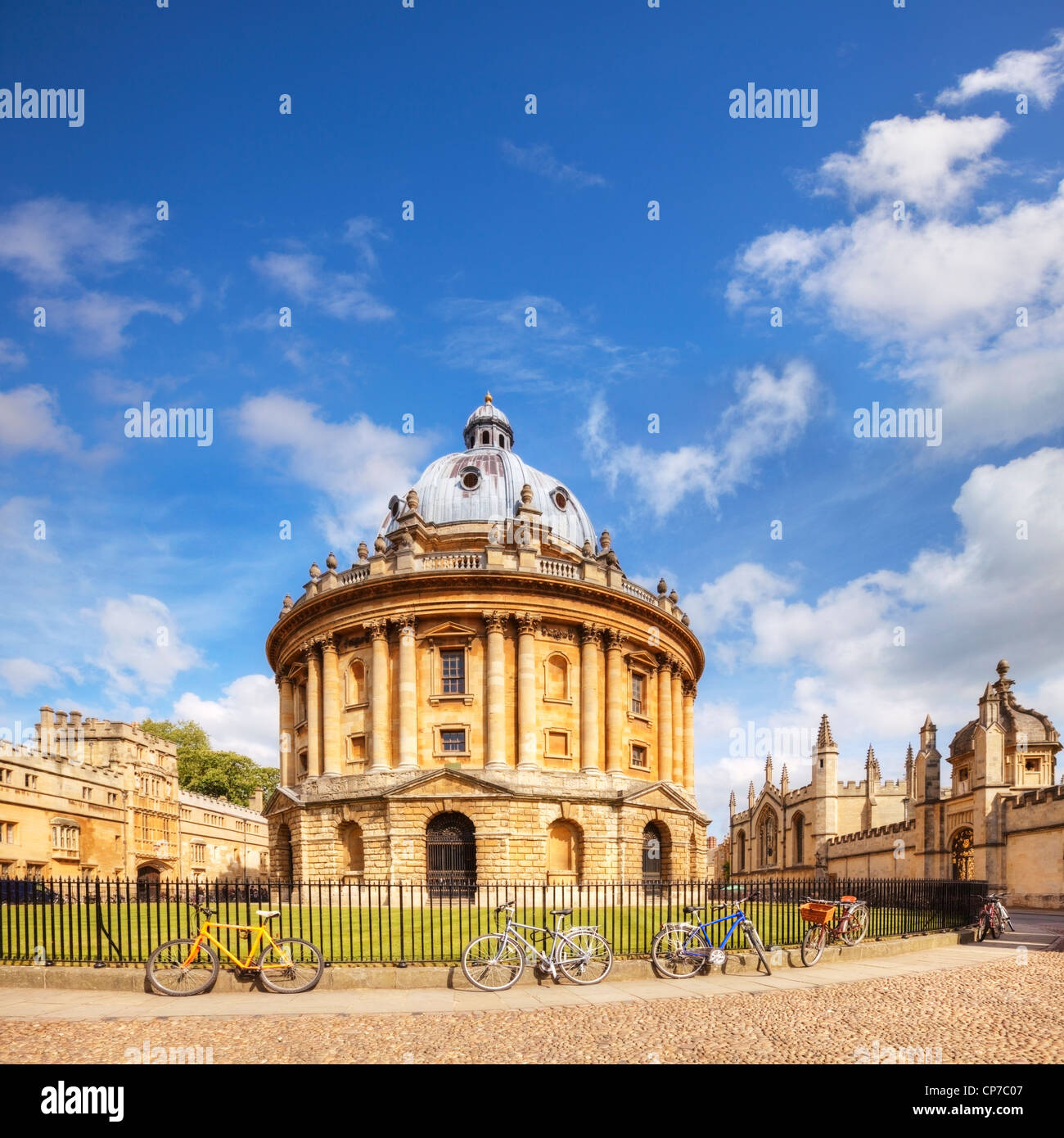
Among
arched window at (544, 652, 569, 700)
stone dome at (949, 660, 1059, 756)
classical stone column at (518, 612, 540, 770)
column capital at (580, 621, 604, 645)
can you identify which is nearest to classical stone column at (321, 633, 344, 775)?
classical stone column at (518, 612, 540, 770)

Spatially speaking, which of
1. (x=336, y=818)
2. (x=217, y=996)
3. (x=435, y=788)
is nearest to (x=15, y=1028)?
(x=217, y=996)

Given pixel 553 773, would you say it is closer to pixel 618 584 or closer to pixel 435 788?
pixel 435 788

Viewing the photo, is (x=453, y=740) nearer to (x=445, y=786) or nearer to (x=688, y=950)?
(x=445, y=786)

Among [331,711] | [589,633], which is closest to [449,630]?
[589,633]

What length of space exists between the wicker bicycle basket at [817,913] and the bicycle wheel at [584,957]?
4.08m

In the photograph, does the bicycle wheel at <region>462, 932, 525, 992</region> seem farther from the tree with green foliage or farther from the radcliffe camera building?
the tree with green foliage

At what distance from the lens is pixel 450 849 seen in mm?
32625

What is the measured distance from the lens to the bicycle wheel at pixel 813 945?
14.7 m

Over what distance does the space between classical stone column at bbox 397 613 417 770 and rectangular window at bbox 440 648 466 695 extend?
1223 mm

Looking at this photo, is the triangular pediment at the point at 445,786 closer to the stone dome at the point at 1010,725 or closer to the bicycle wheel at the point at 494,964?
the bicycle wheel at the point at 494,964

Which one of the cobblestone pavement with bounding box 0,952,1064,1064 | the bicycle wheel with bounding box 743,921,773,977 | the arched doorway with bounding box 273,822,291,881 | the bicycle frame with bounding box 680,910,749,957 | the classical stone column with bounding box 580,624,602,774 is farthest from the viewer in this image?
the arched doorway with bounding box 273,822,291,881

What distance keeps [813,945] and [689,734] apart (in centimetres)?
2953

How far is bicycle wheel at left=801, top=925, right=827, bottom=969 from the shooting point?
14.7 metres
